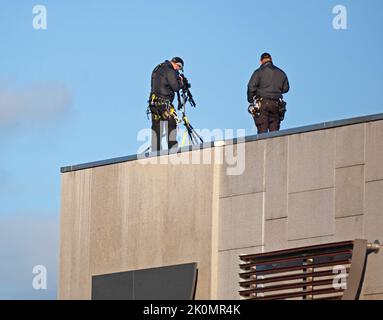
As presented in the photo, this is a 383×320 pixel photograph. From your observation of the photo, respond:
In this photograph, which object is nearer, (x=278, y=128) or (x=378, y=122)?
(x=378, y=122)

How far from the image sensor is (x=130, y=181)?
1406 inches

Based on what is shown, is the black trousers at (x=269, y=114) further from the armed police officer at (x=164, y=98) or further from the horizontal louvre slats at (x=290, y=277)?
the horizontal louvre slats at (x=290, y=277)

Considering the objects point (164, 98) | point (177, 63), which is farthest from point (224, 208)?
point (177, 63)

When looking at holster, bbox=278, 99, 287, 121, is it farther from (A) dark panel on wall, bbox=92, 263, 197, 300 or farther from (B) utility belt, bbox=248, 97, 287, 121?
(A) dark panel on wall, bbox=92, 263, 197, 300

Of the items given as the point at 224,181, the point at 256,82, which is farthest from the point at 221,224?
the point at 256,82

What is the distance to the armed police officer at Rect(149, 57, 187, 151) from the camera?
36562 millimetres

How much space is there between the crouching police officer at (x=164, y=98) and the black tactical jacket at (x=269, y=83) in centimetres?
170

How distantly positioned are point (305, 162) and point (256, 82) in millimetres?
2950

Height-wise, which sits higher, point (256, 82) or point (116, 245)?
point (256, 82)

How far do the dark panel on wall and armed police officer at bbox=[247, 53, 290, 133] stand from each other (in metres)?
3.07

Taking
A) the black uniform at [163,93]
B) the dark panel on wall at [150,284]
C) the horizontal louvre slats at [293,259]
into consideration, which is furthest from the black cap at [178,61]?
the horizontal louvre slats at [293,259]

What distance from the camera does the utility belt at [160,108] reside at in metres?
36.6

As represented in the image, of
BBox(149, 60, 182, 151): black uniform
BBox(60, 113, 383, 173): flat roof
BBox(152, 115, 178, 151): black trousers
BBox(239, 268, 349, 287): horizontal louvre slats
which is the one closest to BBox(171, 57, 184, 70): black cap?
BBox(149, 60, 182, 151): black uniform

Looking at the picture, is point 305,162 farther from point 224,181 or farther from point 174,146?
point 174,146
